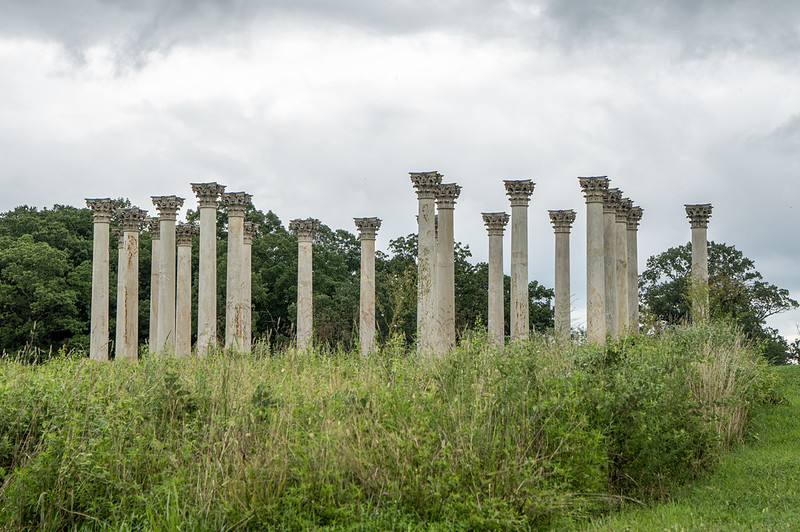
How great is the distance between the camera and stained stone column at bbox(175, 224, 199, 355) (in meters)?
41.9

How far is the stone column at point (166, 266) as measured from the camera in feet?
137

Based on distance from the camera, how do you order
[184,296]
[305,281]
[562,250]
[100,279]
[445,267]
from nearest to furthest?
[445,267] → [562,250] → [184,296] → [100,279] → [305,281]

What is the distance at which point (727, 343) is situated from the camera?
2686 centimetres

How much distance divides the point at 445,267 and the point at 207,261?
477 inches

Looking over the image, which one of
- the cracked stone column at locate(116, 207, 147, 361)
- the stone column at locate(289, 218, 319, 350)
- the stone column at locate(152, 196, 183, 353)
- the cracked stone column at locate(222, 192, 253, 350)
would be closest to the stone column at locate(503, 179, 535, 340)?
the stone column at locate(289, 218, 319, 350)

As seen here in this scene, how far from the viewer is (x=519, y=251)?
39938 millimetres

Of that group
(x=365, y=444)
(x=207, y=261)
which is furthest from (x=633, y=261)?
(x=365, y=444)

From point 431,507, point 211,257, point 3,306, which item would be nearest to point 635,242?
point 211,257

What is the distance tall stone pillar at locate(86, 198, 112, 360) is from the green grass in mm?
32568

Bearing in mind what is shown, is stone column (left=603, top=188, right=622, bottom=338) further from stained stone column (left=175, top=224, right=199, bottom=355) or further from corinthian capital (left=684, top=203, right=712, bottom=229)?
stained stone column (left=175, top=224, right=199, bottom=355)

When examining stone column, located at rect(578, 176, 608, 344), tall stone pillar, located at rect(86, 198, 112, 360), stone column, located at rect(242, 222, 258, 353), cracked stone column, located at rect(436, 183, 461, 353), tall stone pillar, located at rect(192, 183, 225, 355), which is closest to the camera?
cracked stone column, located at rect(436, 183, 461, 353)

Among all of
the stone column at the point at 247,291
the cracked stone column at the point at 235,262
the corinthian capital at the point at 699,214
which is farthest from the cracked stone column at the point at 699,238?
the cracked stone column at the point at 235,262

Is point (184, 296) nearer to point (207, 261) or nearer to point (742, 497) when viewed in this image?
point (207, 261)

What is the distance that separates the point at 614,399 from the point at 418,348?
722 centimetres
